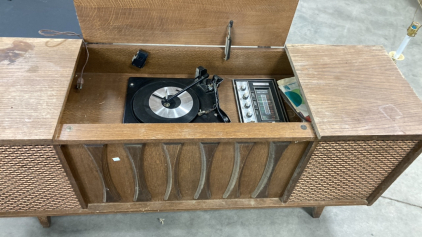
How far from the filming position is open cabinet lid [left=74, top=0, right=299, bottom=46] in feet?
3.40

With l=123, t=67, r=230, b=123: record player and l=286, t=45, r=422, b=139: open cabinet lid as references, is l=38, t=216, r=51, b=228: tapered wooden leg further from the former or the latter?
l=286, t=45, r=422, b=139: open cabinet lid

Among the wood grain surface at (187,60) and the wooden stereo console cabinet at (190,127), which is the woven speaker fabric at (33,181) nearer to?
the wooden stereo console cabinet at (190,127)

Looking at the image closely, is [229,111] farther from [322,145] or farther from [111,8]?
[111,8]

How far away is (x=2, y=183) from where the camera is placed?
0.93 meters

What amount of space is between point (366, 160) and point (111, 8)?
101cm

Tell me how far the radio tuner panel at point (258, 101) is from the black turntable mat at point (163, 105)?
18cm

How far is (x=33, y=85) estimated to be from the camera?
2.85 feet

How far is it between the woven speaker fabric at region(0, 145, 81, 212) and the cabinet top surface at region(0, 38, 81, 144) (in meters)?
0.05

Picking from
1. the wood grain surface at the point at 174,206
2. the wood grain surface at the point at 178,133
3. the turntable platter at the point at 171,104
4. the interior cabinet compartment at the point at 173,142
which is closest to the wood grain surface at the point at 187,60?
the interior cabinet compartment at the point at 173,142

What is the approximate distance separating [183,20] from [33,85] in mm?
534

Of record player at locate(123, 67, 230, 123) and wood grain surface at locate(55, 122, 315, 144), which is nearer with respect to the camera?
wood grain surface at locate(55, 122, 315, 144)

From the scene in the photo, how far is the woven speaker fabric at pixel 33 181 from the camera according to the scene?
816 millimetres

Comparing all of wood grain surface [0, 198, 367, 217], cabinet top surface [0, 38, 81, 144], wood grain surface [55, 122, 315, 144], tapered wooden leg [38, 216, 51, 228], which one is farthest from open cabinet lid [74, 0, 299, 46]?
tapered wooden leg [38, 216, 51, 228]

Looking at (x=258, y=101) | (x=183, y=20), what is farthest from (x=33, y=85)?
(x=258, y=101)
